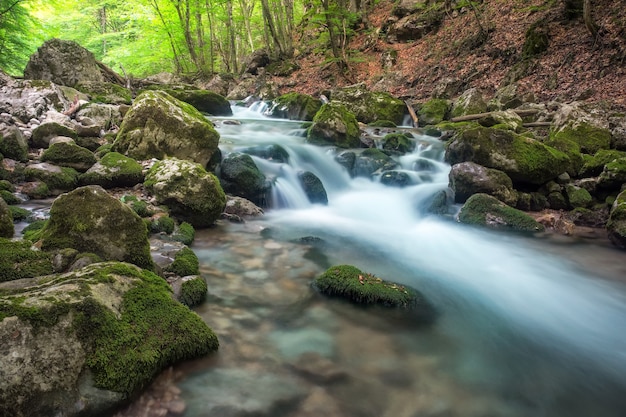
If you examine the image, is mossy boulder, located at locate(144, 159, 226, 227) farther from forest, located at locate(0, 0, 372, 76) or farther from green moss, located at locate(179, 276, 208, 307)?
forest, located at locate(0, 0, 372, 76)

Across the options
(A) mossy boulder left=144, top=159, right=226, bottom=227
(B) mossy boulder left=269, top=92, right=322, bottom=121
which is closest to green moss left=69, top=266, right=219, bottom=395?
(A) mossy boulder left=144, top=159, right=226, bottom=227

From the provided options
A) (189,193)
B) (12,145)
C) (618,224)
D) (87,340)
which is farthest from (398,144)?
(87,340)

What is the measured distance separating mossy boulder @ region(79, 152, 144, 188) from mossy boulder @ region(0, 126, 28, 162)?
4.37 feet

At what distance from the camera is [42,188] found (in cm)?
615

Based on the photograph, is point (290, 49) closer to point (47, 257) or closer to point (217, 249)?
point (217, 249)

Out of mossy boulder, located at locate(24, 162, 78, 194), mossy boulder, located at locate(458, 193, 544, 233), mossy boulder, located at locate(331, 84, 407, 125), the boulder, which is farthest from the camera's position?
mossy boulder, located at locate(331, 84, 407, 125)

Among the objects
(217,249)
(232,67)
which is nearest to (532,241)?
(217,249)

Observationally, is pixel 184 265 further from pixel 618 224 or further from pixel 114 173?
pixel 618 224

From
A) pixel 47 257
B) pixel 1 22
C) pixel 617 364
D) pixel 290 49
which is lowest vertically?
pixel 617 364

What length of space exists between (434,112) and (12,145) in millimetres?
13220

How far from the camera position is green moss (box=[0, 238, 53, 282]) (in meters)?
3.20

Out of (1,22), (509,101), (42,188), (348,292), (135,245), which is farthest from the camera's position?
(509,101)

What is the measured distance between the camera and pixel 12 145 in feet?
22.4

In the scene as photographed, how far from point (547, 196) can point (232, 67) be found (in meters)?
24.8
